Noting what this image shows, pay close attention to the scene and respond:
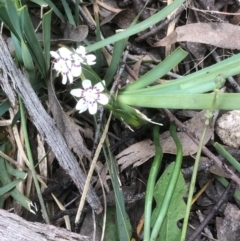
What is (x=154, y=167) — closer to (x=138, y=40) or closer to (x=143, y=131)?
(x=143, y=131)

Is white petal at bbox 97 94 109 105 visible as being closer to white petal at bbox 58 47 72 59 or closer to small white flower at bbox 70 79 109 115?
small white flower at bbox 70 79 109 115

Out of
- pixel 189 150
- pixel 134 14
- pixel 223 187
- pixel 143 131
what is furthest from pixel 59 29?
pixel 223 187

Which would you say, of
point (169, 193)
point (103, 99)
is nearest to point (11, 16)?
point (103, 99)

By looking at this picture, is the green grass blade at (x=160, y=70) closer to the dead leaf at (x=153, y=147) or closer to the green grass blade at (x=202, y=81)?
the green grass blade at (x=202, y=81)

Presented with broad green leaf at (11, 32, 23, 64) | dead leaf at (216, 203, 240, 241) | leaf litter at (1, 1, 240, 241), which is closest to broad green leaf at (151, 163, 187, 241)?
leaf litter at (1, 1, 240, 241)

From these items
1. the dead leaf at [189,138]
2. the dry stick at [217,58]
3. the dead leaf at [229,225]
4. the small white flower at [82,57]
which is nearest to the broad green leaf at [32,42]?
the small white flower at [82,57]

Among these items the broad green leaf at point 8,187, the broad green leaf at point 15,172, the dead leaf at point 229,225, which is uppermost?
the broad green leaf at point 15,172

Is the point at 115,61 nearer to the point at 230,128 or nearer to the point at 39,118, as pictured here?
the point at 39,118
